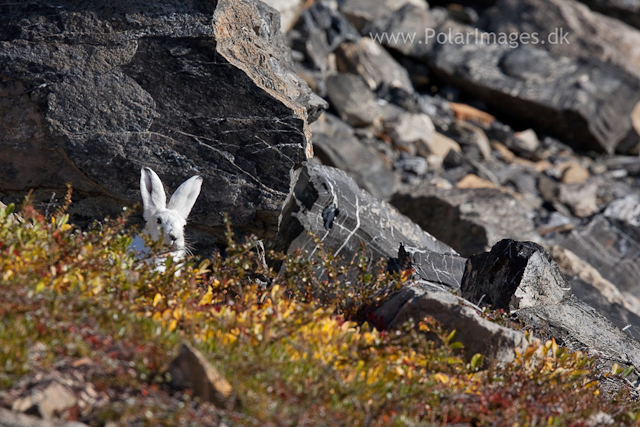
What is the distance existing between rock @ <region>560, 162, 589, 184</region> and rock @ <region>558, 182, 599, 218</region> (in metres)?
1.03

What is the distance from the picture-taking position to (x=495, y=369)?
4.25 m

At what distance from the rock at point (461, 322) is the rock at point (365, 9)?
53.1 ft

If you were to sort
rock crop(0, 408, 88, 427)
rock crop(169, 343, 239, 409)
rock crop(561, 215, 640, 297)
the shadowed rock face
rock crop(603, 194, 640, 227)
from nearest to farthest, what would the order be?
rock crop(0, 408, 88, 427) < rock crop(169, 343, 239, 409) < the shadowed rock face < rock crop(561, 215, 640, 297) < rock crop(603, 194, 640, 227)

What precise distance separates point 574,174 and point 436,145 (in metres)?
3.68

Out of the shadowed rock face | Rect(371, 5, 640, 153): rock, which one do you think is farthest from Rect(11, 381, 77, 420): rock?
Rect(371, 5, 640, 153): rock

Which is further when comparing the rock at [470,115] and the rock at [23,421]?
the rock at [470,115]

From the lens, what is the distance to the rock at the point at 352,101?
1591cm

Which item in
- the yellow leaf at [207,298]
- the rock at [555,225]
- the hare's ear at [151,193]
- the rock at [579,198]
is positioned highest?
the hare's ear at [151,193]

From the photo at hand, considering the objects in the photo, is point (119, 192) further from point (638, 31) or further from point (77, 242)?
point (638, 31)

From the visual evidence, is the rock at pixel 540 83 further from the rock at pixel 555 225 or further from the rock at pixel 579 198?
the rock at pixel 555 225

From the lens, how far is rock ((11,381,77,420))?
3.10 meters

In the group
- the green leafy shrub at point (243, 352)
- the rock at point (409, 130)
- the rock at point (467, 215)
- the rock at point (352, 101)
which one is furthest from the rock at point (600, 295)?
the rock at point (352, 101)

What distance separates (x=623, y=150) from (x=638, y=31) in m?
5.60

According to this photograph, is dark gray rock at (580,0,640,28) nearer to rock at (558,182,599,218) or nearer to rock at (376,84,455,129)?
rock at (376,84,455,129)
